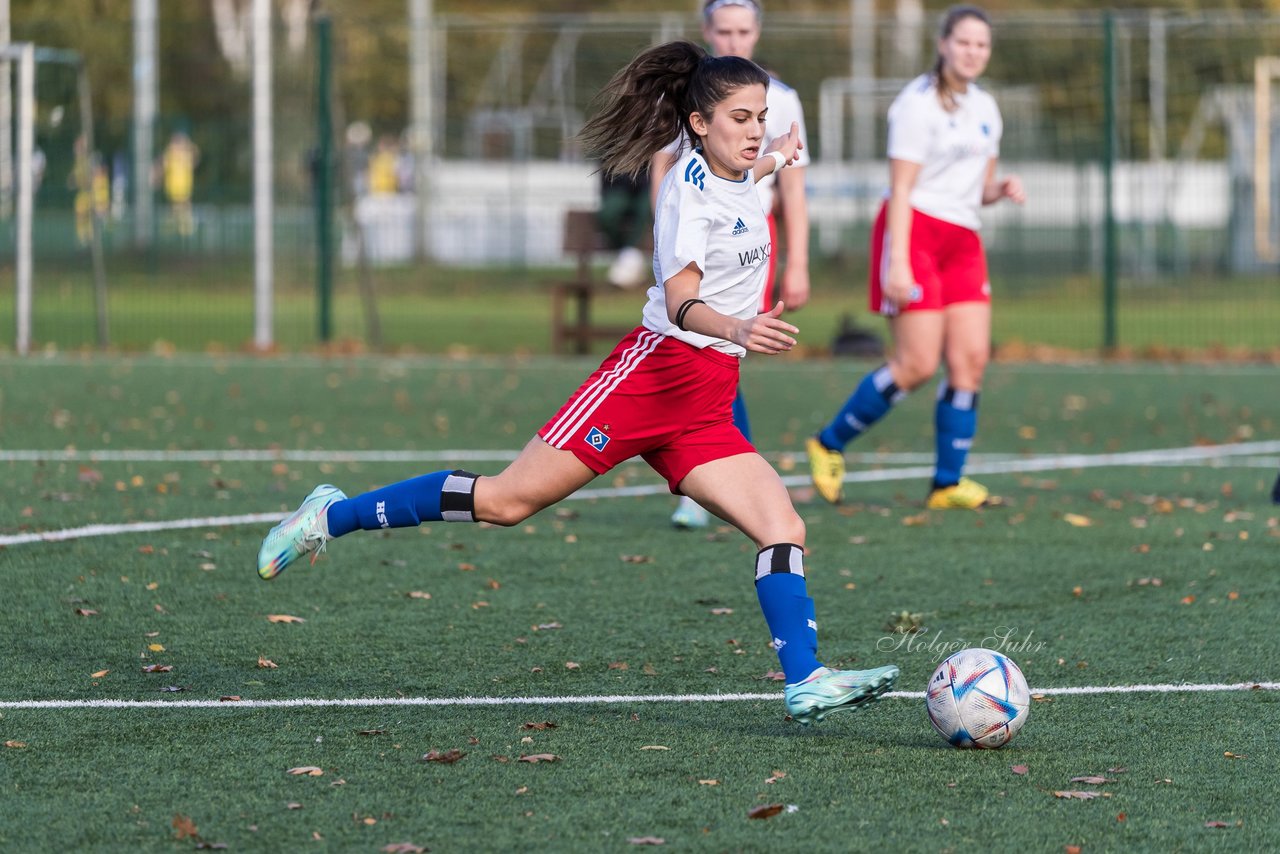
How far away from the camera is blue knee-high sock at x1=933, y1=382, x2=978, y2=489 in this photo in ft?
29.5

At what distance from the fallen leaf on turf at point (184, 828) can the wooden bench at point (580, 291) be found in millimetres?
13504

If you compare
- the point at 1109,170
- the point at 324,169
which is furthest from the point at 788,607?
the point at 324,169

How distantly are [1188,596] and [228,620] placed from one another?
3393mm

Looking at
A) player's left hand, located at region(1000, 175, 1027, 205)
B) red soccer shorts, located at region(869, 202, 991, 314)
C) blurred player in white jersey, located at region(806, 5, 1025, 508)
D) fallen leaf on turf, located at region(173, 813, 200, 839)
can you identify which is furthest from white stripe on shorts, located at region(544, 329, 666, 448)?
player's left hand, located at region(1000, 175, 1027, 205)

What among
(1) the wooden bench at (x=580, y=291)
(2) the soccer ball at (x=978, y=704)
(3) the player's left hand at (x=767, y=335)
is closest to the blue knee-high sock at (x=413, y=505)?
(3) the player's left hand at (x=767, y=335)

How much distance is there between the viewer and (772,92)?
809 centimetres

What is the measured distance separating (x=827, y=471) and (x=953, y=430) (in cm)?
63

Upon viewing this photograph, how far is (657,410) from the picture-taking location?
16.9 feet

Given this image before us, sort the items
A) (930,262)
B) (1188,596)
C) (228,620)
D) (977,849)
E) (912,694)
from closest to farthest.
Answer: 1. (977,849)
2. (912,694)
3. (228,620)
4. (1188,596)
5. (930,262)

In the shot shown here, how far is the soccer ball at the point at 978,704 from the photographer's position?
15.7ft

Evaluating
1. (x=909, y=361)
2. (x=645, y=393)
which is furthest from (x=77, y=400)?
(x=645, y=393)

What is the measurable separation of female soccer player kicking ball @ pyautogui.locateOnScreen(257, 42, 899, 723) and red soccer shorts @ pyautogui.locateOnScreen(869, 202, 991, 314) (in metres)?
3.50

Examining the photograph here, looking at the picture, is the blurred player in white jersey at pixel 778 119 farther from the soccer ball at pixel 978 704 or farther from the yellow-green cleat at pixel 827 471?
the soccer ball at pixel 978 704

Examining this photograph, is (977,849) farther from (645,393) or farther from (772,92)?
(772,92)
